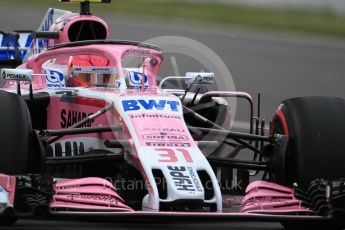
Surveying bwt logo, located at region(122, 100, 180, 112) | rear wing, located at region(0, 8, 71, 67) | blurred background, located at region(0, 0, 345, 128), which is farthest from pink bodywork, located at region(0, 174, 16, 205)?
blurred background, located at region(0, 0, 345, 128)

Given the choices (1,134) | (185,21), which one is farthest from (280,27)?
(1,134)

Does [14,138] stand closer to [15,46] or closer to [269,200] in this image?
[269,200]

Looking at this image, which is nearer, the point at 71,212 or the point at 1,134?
the point at 71,212

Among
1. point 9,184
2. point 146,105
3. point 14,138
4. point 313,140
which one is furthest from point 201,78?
point 9,184

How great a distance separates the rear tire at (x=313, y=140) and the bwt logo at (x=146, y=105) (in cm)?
98

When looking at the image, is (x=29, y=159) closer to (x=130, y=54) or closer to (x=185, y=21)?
(x=130, y=54)

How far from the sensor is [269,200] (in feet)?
27.1

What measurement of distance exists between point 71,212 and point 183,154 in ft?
3.51

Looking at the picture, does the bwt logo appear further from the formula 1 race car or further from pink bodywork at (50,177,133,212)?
pink bodywork at (50,177,133,212)

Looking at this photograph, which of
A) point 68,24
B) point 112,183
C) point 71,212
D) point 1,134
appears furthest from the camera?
point 68,24

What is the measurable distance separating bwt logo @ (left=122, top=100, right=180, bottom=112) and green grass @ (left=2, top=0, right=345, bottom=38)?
15734 millimetres

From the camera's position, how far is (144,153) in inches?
319

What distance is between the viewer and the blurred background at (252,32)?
19.2 metres

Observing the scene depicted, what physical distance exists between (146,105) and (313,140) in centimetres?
135
